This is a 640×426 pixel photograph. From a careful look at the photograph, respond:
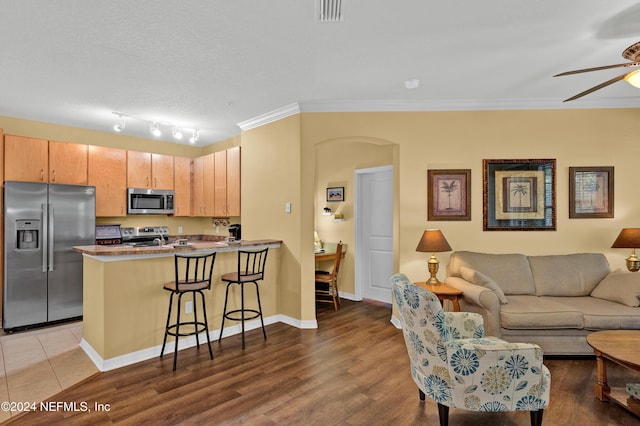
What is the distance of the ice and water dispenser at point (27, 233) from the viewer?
3971mm

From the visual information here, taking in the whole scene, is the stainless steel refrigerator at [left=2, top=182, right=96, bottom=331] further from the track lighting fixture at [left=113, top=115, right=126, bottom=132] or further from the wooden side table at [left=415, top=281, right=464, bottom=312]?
the wooden side table at [left=415, top=281, right=464, bottom=312]

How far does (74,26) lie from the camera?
2367mm

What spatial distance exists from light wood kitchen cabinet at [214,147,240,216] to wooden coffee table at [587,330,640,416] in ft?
14.1

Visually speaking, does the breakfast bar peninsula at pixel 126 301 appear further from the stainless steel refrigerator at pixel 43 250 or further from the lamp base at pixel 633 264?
the lamp base at pixel 633 264

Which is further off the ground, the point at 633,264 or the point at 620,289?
the point at 633,264

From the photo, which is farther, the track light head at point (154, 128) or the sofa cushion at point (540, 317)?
the track light head at point (154, 128)

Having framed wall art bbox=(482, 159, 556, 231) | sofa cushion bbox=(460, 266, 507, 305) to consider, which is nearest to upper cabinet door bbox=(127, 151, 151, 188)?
sofa cushion bbox=(460, 266, 507, 305)

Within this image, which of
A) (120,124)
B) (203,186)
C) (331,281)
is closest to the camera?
(120,124)

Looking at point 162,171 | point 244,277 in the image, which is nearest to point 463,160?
point 244,277

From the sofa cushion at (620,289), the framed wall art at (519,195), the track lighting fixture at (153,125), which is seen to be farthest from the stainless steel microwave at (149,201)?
the sofa cushion at (620,289)

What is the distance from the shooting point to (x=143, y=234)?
5.45 metres

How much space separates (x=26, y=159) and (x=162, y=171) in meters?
1.69

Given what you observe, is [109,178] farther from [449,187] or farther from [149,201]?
[449,187]

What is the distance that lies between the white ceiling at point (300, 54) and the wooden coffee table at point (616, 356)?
7.56ft
